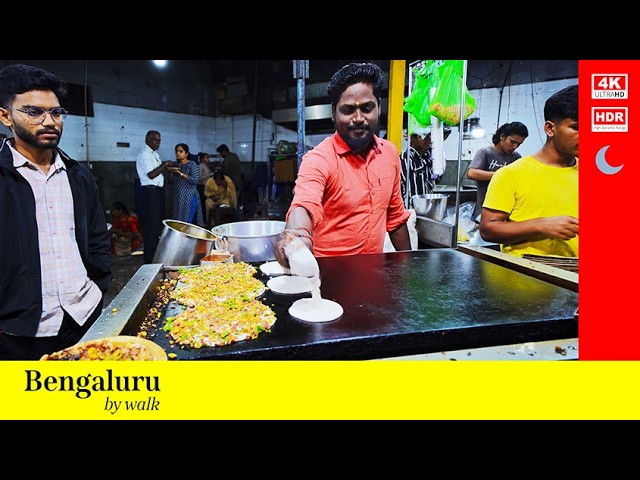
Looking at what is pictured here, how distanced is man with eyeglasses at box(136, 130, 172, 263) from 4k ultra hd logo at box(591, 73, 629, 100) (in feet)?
10.8

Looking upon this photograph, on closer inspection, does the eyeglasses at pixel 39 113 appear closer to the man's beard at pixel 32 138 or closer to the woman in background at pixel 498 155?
the man's beard at pixel 32 138

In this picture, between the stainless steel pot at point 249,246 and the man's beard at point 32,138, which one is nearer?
the man's beard at point 32,138

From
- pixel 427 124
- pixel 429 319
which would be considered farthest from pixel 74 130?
pixel 429 319

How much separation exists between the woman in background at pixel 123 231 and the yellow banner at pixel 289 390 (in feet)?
11.8

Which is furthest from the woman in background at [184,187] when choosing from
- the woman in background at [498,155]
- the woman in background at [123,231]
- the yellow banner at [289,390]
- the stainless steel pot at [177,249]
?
the yellow banner at [289,390]

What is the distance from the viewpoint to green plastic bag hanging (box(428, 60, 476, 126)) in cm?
265

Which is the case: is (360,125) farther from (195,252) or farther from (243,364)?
(243,364)

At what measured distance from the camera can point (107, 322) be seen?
119cm

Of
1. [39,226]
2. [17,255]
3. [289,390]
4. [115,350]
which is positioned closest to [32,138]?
[39,226]

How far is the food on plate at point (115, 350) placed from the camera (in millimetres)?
1068

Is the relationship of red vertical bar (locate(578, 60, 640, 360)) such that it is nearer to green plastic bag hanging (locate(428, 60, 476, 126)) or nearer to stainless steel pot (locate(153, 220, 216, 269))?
green plastic bag hanging (locate(428, 60, 476, 126))

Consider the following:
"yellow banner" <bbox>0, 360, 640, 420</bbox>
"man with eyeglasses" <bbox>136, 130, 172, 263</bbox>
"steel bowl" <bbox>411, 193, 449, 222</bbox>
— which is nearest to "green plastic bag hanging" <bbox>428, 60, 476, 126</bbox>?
"steel bowl" <bbox>411, 193, 449, 222</bbox>

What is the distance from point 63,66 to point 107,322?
47.3 inches

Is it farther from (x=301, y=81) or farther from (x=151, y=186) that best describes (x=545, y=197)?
(x=151, y=186)
